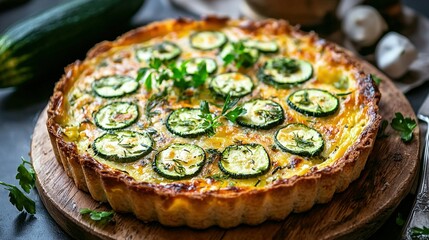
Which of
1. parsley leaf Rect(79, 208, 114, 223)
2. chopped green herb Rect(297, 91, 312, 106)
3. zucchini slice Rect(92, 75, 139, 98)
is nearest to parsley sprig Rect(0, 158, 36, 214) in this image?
parsley leaf Rect(79, 208, 114, 223)

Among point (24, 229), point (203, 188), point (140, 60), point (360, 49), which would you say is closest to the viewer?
point (203, 188)

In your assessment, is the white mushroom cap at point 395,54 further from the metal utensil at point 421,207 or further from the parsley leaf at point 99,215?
the parsley leaf at point 99,215

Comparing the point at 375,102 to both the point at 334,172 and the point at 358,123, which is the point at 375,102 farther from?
the point at 334,172

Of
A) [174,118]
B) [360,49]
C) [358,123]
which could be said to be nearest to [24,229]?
[174,118]

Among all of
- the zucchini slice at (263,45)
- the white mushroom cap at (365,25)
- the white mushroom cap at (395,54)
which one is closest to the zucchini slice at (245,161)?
the zucchini slice at (263,45)

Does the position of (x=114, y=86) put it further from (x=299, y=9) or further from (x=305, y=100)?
(x=299, y=9)

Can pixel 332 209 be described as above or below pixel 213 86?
below
